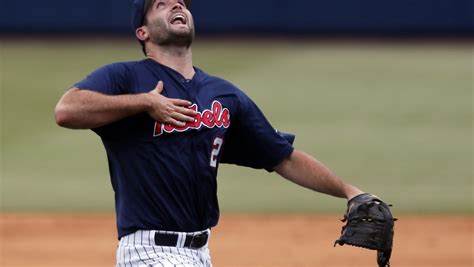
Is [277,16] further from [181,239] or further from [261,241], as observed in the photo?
[181,239]

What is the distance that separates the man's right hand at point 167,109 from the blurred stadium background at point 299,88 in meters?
7.09

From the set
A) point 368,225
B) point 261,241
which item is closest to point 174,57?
point 368,225

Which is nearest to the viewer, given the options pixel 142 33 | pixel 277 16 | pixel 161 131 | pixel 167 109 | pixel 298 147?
pixel 167 109

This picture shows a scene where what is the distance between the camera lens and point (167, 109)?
4.48 m

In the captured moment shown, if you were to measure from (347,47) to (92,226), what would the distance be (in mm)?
11943

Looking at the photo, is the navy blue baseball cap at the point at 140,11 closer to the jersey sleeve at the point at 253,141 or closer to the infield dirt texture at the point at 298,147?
the jersey sleeve at the point at 253,141

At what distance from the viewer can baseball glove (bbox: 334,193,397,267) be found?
4.69 metres

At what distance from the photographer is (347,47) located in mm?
21750

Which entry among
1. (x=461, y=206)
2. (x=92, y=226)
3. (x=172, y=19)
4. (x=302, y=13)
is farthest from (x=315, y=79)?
(x=172, y=19)

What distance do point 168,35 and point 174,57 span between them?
123 millimetres

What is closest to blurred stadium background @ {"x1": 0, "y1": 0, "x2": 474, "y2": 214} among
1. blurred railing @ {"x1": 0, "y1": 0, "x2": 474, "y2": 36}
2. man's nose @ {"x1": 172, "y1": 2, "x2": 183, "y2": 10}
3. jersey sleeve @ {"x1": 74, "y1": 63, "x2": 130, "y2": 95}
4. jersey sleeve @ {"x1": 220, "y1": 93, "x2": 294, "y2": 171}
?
blurred railing @ {"x1": 0, "y1": 0, "x2": 474, "y2": 36}

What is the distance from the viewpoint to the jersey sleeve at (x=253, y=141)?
16.1 ft

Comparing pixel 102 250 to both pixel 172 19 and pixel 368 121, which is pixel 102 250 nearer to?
pixel 172 19

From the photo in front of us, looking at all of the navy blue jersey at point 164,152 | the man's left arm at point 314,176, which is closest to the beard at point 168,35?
the navy blue jersey at point 164,152
